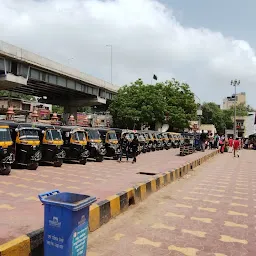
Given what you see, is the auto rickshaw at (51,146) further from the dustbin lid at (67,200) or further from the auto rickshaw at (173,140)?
the auto rickshaw at (173,140)

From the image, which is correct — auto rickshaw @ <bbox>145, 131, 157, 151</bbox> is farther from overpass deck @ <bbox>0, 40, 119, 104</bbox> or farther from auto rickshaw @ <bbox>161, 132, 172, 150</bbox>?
overpass deck @ <bbox>0, 40, 119, 104</bbox>

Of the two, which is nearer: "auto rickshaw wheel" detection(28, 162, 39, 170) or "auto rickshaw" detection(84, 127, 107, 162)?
"auto rickshaw wheel" detection(28, 162, 39, 170)

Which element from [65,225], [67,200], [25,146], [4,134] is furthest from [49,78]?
[65,225]

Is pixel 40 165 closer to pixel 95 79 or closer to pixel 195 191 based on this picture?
pixel 195 191

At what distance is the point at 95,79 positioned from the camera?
43094 mm

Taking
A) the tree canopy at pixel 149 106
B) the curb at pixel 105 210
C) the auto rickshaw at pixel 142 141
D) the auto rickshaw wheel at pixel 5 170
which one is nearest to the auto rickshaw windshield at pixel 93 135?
the curb at pixel 105 210

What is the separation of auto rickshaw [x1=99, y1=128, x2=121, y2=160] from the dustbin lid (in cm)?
1524

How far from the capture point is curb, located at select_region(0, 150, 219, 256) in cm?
429

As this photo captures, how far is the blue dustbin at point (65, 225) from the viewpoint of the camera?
3834 millimetres

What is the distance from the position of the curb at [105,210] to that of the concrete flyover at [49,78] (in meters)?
19.2

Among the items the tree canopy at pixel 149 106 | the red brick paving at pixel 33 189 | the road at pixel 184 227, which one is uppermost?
the tree canopy at pixel 149 106

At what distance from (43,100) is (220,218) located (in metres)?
48.1

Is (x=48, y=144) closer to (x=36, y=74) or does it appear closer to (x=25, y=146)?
(x=25, y=146)

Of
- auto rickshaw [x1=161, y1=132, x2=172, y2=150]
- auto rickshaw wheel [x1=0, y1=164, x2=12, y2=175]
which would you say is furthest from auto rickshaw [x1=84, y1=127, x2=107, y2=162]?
auto rickshaw [x1=161, y1=132, x2=172, y2=150]
